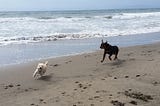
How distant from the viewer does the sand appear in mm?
6664

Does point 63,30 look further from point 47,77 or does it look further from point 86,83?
point 86,83

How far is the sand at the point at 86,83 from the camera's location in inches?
262

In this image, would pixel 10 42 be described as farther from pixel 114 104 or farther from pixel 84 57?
pixel 114 104

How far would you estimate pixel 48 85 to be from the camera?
329 inches

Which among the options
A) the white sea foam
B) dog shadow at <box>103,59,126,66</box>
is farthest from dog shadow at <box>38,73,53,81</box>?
the white sea foam

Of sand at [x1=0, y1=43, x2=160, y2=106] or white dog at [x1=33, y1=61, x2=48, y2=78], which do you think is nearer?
sand at [x1=0, y1=43, x2=160, y2=106]

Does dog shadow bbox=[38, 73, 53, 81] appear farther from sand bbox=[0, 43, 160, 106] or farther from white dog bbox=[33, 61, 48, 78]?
white dog bbox=[33, 61, 48, 78]

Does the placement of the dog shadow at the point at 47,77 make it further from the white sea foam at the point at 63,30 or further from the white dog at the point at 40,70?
the white sea foam at the point at 63,30

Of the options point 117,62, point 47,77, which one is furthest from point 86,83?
point 117,62

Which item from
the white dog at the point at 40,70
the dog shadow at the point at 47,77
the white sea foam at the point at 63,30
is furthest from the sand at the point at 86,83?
the white sea foam at the point at 63,30

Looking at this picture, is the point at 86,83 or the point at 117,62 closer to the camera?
the point at 86,83

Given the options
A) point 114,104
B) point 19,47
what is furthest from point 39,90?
point 19,47

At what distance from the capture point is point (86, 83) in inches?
313

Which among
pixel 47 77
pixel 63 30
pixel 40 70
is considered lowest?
pixel 63 30
